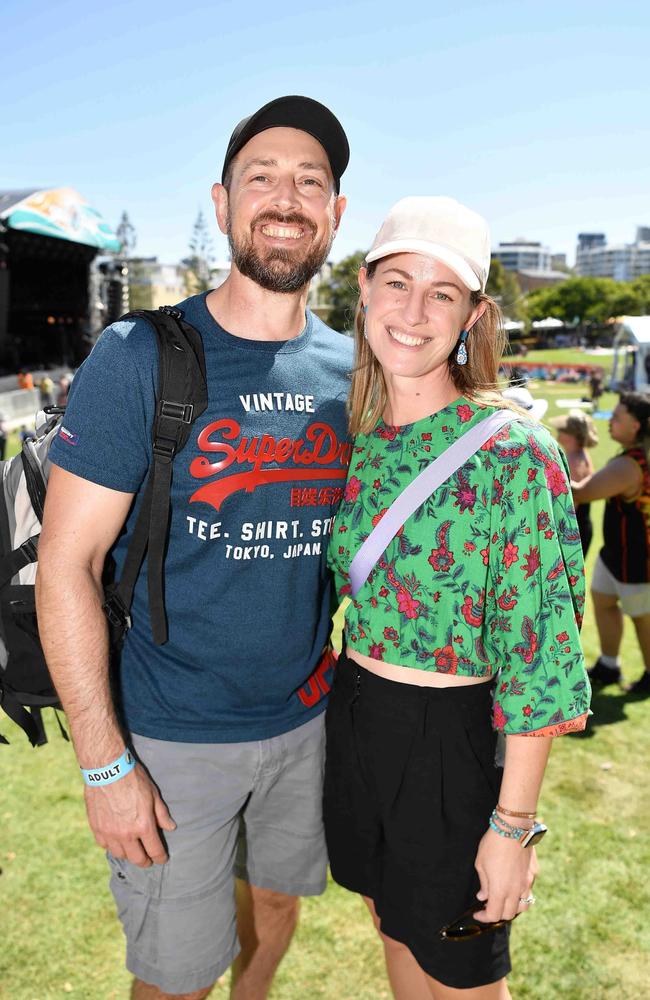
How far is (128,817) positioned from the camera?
6.04 feet

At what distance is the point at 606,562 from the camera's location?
16.6ft

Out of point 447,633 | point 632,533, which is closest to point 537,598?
point 447,633

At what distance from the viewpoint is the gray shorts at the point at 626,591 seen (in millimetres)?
4930

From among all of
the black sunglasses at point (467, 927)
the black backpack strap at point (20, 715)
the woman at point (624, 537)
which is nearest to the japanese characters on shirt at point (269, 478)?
the black backpack strap at point (20, 715)

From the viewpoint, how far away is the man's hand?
1836 mm

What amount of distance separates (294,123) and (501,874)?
2132mm

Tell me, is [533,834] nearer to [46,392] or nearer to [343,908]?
[343,908]

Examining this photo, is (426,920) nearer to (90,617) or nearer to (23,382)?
(90,617)

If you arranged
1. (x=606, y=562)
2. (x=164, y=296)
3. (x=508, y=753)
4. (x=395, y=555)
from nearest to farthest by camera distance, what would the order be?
(x=508, y=753), (x=395, y=555), (x=606, y=562), (x=164, y=296)

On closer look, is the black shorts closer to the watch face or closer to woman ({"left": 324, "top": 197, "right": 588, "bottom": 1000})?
woman ({"left": 324, "top": 197, "right": 588, "bottom": 1000})

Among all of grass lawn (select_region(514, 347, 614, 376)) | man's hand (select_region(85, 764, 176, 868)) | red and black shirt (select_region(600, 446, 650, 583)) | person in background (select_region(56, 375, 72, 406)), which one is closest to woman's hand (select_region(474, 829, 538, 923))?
man's hand (select_region(85, 764, 176, 868))

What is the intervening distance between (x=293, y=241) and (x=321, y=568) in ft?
3.15

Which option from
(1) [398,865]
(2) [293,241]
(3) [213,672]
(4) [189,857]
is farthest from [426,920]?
(2) [293,241]

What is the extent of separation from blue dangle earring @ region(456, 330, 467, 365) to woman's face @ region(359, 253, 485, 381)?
0.05m
